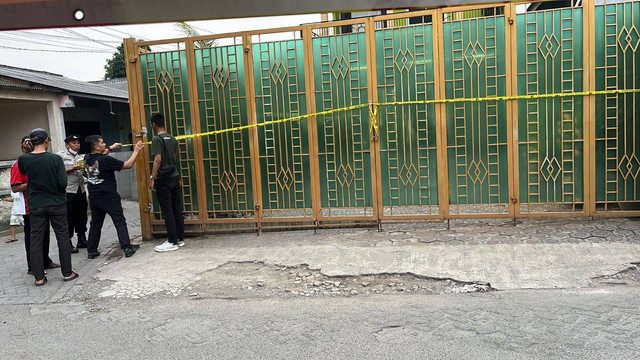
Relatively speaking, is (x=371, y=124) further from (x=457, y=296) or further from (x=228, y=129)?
(x=457, y=296)

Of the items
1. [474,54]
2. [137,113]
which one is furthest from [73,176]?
[474,54]

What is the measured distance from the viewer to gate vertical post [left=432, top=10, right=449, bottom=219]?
20.3 feet

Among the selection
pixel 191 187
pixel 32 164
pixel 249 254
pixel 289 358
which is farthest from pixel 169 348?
pixel 191 187

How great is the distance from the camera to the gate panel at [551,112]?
595 cm

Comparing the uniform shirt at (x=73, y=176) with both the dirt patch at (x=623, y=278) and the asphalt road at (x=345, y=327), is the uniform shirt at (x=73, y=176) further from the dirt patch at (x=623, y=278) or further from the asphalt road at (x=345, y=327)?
the dirt patch at (x=623, y=278)

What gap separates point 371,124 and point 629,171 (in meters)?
3.32

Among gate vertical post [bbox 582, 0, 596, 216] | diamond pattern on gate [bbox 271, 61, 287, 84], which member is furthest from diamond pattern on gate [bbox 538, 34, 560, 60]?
diamond pattern on gate [bbox 271, 61, 287, 84]

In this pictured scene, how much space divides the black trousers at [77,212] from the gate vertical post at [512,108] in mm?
6272

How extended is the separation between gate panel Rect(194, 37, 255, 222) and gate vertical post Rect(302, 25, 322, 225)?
37.4 inches

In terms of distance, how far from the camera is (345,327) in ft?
12.7

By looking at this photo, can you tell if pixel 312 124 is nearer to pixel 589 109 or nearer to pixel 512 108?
pixel 512 108

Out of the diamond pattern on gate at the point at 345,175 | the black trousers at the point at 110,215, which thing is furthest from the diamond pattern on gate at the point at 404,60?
the black trousers at the point at 110,215

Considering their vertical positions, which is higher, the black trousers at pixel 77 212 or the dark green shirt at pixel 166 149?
the dark green shirt at pixel 166 149

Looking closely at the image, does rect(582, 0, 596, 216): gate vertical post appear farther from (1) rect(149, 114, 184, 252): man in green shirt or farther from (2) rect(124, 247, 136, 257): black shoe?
(2) rect(124, 247, 136, 257): black shoe
